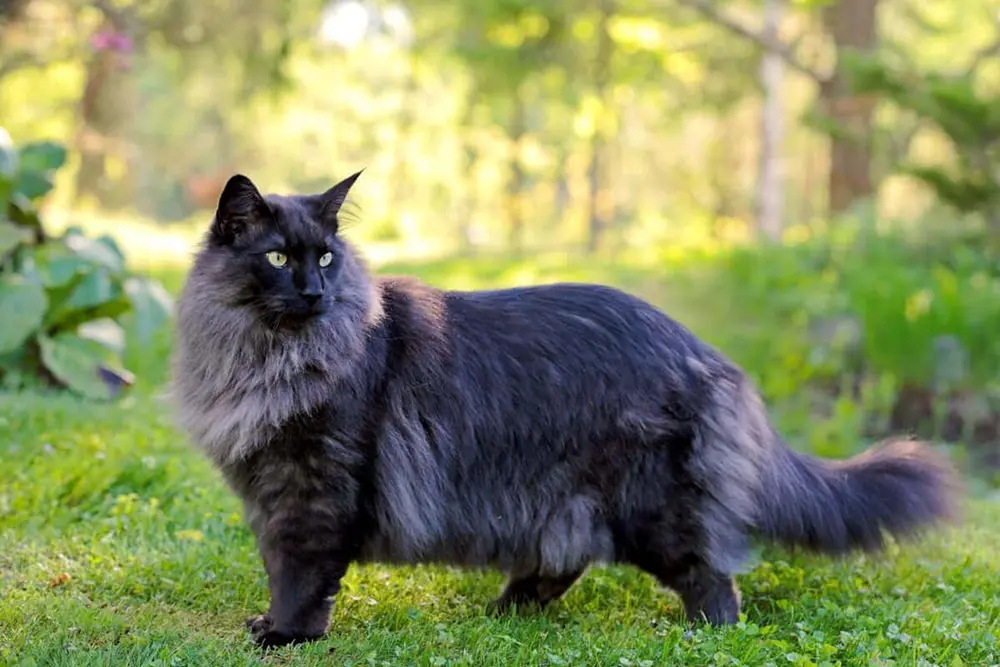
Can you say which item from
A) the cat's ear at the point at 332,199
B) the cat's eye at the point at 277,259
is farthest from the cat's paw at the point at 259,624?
the cat's ear at the point at 332,199

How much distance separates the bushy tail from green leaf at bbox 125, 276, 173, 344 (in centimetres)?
418

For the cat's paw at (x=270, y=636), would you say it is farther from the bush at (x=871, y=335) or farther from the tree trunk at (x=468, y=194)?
the tree trunk at (x=468, y=194)

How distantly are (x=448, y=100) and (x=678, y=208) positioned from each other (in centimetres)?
802

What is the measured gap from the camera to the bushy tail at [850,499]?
3.26m

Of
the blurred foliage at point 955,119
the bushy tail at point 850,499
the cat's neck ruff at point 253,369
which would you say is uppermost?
the blurred foliage at point 955,119

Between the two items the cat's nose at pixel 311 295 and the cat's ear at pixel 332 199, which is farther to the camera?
the cat's ear at pixel 332 199

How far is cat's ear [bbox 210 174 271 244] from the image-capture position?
2895mm

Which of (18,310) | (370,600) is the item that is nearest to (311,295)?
(370,600)

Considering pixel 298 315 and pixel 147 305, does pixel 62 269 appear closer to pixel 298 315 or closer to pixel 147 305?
pixel 147 305

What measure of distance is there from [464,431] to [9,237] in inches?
139

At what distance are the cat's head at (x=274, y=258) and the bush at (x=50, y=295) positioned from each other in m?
2.69

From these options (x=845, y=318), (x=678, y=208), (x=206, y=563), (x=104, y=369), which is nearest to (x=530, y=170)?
(x=678, y=208)

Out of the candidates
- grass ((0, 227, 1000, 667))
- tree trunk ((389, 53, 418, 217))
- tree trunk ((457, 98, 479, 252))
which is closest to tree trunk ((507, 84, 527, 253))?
tree trunk ((457, 98, 479, 252))

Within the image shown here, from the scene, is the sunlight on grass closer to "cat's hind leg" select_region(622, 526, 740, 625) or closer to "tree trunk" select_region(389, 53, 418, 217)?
"cat's hind leg" select_region(622, 526, 740, 625)
